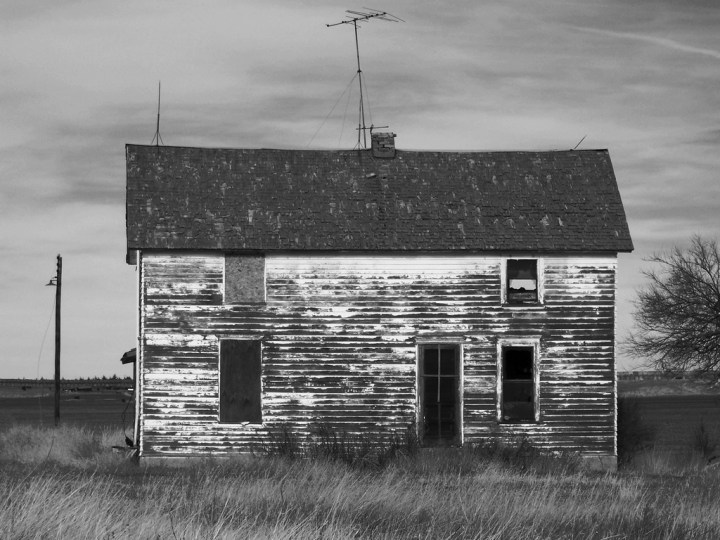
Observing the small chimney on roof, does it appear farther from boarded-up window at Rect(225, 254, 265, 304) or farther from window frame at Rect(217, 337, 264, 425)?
window frame at Rect(217, 337, 264, 425)

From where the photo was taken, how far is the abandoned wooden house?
79.3ft

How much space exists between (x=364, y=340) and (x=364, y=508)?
36.1 ft

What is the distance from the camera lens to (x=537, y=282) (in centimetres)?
2497

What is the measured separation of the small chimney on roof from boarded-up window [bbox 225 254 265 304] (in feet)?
14.5

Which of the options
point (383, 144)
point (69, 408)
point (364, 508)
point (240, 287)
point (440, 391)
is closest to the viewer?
point (364, 508)

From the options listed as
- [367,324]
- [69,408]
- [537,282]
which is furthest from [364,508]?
[69,408]

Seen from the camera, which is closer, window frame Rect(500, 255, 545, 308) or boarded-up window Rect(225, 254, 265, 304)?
boarded-up window Rect(225, 254, 265, 304)

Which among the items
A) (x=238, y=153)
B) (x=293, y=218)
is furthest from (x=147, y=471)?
(x=238, y=153)

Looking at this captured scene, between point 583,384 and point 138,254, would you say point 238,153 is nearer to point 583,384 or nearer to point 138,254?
point 138,254

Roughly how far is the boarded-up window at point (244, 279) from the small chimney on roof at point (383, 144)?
14.5ft

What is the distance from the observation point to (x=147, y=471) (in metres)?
22.9

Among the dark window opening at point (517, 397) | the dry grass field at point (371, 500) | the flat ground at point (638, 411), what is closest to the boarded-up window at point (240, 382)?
the dry grass field at point (371, 500)

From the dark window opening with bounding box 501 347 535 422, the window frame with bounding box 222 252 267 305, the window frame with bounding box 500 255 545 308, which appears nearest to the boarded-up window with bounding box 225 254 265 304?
the window frame with bounding box 222 252 267 305

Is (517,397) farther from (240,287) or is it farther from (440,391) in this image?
(240,287)
